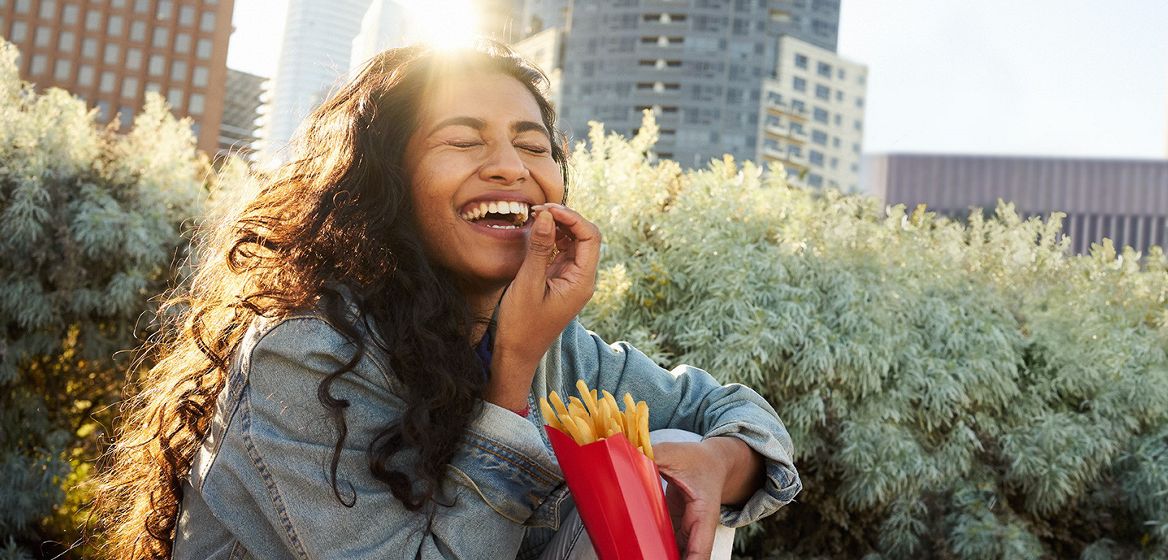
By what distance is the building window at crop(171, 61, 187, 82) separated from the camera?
1759 inches

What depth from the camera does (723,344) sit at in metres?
3.84

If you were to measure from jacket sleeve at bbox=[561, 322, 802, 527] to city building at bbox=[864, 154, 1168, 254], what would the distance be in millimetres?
67082

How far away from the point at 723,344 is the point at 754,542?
84 cm

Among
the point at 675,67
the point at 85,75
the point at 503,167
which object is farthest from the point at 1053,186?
the point at 503,167

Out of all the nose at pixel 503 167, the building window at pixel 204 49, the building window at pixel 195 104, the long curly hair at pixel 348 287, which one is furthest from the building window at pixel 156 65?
the nose at pixel 503 167

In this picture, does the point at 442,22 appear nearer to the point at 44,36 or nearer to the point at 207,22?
the point at 207,22

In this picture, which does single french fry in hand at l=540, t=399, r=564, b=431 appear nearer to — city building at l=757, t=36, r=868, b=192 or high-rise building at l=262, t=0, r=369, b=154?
high-rise building at l=262, t=0, r=369, b=154

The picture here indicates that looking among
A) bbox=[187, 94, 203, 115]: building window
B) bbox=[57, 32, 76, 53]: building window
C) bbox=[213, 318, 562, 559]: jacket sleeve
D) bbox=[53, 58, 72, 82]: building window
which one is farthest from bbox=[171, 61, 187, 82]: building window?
bbox=[213, 318, 562, 559]: jacket sleeve

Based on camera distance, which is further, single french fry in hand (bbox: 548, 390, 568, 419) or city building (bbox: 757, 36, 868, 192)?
city building (bbox: 757, 36, 868, 192)

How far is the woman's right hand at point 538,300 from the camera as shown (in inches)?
46.8

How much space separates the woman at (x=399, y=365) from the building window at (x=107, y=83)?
161 ft

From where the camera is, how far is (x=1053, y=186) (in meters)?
67.6

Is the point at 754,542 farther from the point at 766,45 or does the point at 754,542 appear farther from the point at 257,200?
the point at 766,45

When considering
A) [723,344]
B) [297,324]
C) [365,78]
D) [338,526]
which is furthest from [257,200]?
[723,344]
